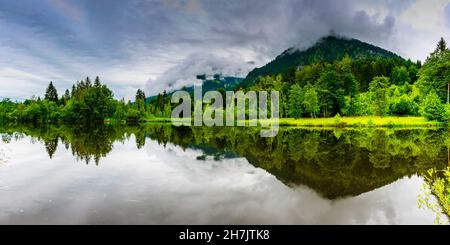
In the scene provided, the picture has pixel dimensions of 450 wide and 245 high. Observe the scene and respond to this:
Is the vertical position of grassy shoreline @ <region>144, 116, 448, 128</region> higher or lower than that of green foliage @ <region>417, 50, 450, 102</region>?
lower

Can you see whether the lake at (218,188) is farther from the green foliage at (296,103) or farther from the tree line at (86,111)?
the tree line at (86,111)

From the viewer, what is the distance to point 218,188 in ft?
48.0

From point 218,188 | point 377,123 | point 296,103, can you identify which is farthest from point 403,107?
point 218,188

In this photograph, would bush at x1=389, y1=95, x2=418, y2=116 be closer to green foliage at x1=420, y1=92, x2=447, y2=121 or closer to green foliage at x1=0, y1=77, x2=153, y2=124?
green foliage at x1=420, y1=92, x2=447, y2=121

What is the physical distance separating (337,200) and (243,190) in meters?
3.74

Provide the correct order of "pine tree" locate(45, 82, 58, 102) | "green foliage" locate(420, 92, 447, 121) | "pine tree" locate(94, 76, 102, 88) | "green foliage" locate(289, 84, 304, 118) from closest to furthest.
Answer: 1. "green foliage" locate(420, 92, 447, 121)
2. "green foliage" locate(289, 84, 304, 118)
3. "pine tree" locate(94, 76, 102, 88)
4. "pine tree" locate(45, 82, 58, 102)

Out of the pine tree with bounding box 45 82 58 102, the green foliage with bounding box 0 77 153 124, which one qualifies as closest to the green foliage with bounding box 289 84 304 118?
the green foliage with bounding box 0 77 153 124

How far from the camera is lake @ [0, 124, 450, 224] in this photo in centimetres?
1059

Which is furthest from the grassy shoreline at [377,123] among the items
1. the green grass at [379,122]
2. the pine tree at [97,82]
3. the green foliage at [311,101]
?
the pine tree at [97,82]

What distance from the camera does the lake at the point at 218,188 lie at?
417 inches

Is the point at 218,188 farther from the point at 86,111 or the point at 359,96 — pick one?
the point at 86,111

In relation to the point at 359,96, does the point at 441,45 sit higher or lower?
higher
